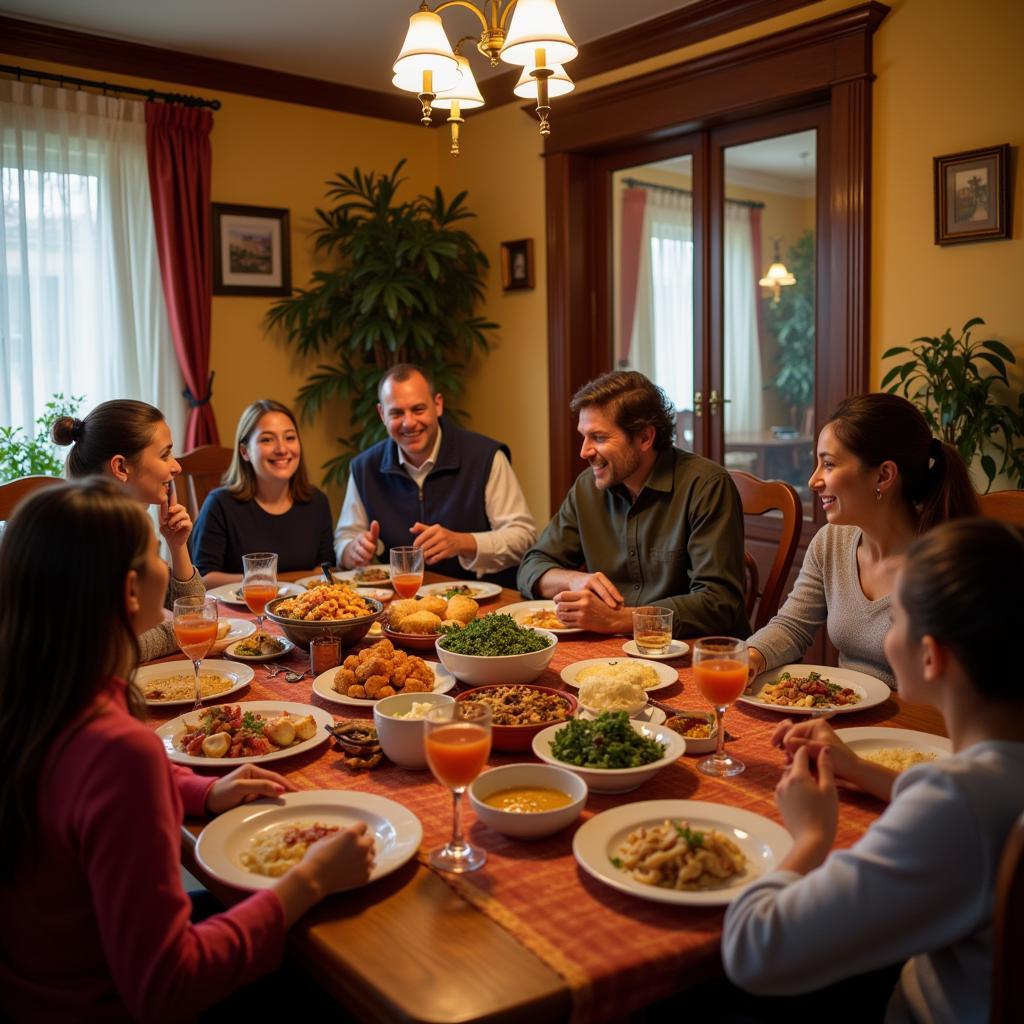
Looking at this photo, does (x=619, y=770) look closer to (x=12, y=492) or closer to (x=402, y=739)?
(x=402, y=739)

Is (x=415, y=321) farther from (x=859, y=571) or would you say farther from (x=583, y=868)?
(x=583, y=868)

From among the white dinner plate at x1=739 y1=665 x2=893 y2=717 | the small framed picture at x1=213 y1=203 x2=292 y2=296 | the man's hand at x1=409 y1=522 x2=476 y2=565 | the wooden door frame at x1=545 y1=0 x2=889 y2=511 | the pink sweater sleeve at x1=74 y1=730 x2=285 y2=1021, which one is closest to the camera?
the pink sweater sleeve at x1=74 y1=730 x2=285 y2=1021

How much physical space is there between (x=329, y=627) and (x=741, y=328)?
2.85 m

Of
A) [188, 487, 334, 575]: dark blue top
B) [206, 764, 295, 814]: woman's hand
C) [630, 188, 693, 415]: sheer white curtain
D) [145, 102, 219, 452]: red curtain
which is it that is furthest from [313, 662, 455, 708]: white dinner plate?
[145, 102, 219, 452]: red curtain

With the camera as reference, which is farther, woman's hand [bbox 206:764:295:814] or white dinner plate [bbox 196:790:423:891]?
woman's hand [bbox 206:764:295:814]

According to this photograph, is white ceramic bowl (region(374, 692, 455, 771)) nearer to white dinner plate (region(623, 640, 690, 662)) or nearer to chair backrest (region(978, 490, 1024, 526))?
white dinner plate (region(623, 640, 690, 662))

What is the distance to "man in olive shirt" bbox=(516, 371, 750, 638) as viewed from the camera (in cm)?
244

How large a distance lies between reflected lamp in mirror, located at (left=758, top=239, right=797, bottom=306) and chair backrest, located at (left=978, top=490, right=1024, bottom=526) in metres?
2.08

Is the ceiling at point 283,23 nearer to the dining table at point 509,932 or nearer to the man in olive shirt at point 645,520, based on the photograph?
the man in olive shirt at point 645,520

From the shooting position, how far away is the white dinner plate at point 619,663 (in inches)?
72.6

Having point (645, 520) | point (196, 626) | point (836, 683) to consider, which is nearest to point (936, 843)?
point (836, 683)

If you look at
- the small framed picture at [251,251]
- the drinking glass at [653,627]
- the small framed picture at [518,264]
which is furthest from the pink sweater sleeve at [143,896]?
the small framed picture at [518,264]

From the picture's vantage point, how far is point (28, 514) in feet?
3.62

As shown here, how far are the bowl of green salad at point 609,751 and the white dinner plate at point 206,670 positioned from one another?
0.69 meters
